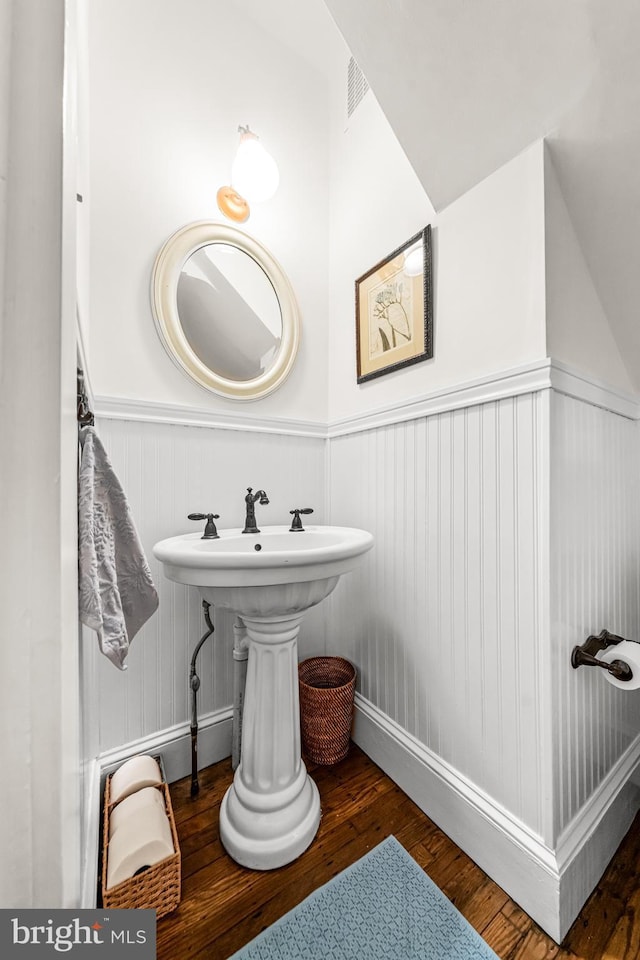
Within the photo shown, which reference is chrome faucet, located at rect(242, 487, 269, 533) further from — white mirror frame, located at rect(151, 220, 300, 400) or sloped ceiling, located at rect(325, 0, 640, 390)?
sloped ceiling, located at rect(325, 0, 640, 390)

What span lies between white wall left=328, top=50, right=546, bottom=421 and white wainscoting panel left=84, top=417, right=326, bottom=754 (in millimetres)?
479

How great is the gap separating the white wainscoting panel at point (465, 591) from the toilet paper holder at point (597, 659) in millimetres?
122

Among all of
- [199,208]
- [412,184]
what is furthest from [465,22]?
[199,208]

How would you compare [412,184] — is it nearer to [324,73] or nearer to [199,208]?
[199,208]

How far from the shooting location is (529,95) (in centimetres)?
83

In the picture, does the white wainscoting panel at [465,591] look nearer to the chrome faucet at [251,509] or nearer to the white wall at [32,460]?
the chrome faucet at [251,509]

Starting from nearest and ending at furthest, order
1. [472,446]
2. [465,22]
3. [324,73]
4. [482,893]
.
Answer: [465,22]
[482,893]
[472,446]
[324,73]

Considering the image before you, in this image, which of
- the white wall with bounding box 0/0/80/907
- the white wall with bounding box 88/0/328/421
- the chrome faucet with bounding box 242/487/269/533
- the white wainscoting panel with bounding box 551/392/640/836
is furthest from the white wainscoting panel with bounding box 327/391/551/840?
the white wall with bounding box 0/0/80/907

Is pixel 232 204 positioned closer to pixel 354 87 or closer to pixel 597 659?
pixel 354 87

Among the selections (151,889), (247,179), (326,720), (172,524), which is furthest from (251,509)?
(247,179)

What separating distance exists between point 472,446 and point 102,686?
4.16 ft

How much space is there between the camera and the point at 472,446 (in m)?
1.01

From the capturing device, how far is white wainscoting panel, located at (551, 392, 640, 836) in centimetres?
87

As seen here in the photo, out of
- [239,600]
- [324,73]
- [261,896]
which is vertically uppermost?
[324,73]
